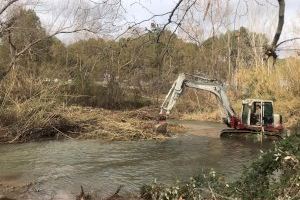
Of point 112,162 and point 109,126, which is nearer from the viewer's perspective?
point 112,162

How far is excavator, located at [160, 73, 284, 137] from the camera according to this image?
2170cm

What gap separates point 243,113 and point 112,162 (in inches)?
333

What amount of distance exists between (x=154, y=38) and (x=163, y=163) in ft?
33.9

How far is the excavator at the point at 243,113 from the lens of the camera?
21.7m

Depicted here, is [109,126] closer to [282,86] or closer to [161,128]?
[161,128]

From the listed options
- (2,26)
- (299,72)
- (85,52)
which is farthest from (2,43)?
(299,72)

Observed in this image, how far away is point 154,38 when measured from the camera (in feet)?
19.7

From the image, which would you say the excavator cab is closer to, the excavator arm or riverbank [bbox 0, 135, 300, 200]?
the excavator arm

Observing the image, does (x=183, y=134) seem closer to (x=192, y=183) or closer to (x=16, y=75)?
(x=16, y=75)

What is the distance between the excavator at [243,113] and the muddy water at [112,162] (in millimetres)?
795

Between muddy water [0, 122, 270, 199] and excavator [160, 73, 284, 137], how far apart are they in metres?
0.80

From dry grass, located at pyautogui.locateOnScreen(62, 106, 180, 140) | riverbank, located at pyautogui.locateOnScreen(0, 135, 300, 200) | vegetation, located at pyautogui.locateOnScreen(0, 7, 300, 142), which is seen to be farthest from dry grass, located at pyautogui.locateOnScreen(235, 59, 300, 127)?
riverbank, located at pyautogui.locateOnScreen(0, 135, 300, 200)

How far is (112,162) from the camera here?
15883 millimetres

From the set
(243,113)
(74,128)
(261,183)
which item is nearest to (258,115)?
(243,113)
